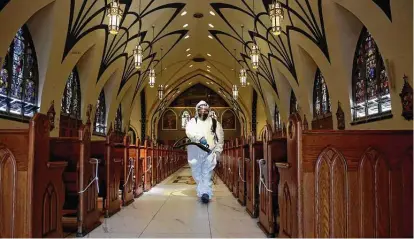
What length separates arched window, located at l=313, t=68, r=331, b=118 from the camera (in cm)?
1450

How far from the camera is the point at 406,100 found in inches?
331

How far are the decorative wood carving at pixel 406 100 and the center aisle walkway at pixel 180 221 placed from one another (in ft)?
14.4

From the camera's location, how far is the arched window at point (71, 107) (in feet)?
46.9

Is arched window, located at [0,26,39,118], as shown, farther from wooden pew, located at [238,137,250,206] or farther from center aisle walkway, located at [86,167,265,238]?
wooden pew, located at [238,137,250,206]

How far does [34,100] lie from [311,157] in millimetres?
10417

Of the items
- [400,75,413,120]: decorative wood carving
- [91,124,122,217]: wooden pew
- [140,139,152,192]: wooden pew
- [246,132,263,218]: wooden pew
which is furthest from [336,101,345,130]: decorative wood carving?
[91,124,122,217]: wooden pew

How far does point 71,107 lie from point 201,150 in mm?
9758

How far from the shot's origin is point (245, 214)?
5680 mm

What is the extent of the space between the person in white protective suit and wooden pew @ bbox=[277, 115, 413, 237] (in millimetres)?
3908

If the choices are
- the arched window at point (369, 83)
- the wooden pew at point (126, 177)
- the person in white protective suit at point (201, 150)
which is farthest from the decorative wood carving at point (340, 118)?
the wooden pew at point (126, 177)

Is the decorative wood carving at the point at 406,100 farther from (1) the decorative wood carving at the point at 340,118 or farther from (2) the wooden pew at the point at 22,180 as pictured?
(2) the wooden pew at the point at 22,180

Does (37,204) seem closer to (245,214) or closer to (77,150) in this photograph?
(77,150)

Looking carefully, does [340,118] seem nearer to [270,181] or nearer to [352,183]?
[270,181]

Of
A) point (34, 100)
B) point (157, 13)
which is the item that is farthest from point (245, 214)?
point (157, 13)
